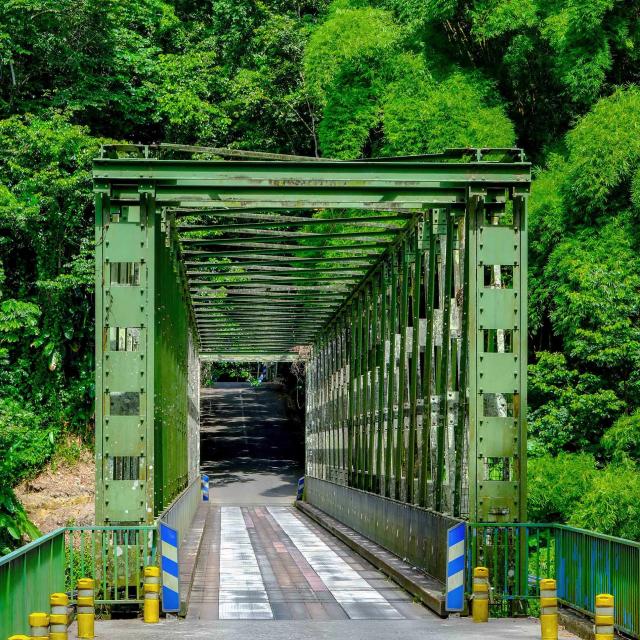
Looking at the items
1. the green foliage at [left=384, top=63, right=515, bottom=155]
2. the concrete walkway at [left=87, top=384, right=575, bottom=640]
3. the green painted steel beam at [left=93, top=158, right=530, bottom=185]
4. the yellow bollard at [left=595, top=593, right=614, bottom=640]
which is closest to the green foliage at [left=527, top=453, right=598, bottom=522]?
the concrete walkway at [left=87, top=384, right=575, bottom=640]

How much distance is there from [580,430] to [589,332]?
2261mm

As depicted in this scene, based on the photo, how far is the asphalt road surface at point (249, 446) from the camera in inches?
1743

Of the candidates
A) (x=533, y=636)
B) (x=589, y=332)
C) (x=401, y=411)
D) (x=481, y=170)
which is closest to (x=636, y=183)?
(x=589, y=332)

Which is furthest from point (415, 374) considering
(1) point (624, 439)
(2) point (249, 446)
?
(2) point (249, 446)

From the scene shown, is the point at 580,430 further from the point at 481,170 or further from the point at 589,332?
the point at 481,170

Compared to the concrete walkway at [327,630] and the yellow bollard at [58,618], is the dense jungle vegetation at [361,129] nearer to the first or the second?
the concrete walkway at [327,630]

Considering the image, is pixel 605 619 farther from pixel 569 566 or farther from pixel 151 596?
pixel 151 596

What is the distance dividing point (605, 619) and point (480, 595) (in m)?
2.42

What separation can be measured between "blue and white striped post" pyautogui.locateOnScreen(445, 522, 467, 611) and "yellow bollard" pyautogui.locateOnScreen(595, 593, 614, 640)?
2693 millimetres

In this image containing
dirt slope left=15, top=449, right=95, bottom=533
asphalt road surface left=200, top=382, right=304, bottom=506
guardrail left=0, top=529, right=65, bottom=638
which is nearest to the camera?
guardrail left=0, top=529, right=65, bottom=638

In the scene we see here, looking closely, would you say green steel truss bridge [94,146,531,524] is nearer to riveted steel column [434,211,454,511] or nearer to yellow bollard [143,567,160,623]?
riveted steel column [434,211,454,511]

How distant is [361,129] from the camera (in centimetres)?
3641

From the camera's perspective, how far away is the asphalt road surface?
44.3 meters

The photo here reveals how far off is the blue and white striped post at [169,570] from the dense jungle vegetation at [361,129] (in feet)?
41.4
